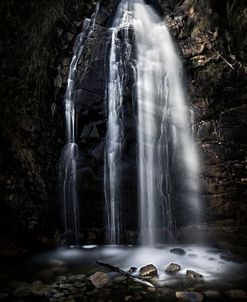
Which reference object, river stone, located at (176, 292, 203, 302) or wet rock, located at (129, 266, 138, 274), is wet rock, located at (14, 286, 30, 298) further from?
river stone, located at (176, 292, 203, 302)

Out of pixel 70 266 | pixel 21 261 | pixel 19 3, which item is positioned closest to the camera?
pixel 70 266

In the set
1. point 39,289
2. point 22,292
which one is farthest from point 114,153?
point 22,292

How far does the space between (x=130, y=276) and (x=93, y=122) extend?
4246 millimetres

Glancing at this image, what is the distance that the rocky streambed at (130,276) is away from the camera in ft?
17.0

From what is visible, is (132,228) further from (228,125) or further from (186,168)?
(228,125)

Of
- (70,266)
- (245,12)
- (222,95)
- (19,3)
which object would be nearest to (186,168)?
(222,95)

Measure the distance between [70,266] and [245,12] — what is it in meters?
7.47

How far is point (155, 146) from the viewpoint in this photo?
835 cm

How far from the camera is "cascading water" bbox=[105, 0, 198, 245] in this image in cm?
820

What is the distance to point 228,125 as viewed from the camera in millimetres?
7871

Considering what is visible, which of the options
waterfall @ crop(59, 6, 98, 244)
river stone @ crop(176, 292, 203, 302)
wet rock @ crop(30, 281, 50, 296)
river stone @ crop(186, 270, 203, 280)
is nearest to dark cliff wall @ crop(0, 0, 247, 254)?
waterfall @ crop(59, 6, 98, 244)

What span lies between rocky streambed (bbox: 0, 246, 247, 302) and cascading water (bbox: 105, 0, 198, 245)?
0.85 meters

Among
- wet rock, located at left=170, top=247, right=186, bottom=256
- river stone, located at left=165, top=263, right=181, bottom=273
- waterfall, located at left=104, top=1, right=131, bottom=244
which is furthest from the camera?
waterfall, located at left=104, top=1, right=131, bottom=244

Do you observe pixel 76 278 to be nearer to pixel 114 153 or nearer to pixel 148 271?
pixel 148 271
